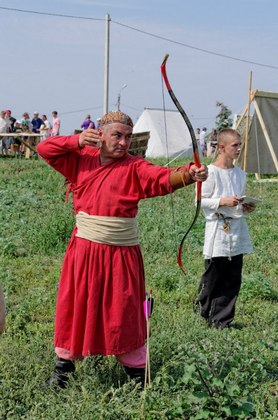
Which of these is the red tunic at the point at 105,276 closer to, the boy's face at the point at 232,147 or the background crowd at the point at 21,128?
the boy's face at the point at 232,147

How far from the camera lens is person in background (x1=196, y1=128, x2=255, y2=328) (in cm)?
594

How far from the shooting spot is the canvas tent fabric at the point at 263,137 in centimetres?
1547

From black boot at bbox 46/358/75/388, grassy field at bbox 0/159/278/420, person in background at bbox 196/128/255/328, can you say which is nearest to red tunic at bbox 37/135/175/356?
black boot at bbox 46/358/75/388

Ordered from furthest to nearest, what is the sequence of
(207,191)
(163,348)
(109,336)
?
(207,191)
(163,348)
(109,336)

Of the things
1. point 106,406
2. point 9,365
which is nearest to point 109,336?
point 106,406

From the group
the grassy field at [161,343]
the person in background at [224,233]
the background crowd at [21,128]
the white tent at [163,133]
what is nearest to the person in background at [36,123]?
the background crowd at [21,128]

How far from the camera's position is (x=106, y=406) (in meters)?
3.96

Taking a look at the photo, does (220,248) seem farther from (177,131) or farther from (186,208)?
(177,131)

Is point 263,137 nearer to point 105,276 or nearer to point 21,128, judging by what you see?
point 21,128

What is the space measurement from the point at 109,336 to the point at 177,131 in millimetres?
22847

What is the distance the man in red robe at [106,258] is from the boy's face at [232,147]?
5.59 ft

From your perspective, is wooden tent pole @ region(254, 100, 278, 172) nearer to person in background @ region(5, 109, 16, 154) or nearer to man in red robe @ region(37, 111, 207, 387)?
person in background @ region(5, 109, 16, 154)

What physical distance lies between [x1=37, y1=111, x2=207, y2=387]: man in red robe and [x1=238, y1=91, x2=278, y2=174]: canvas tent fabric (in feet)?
36.7

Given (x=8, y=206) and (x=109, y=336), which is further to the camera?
(x=8, y=206)
